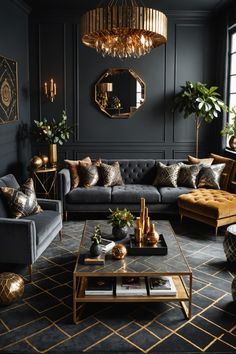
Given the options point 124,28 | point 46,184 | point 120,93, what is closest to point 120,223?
point 124,28

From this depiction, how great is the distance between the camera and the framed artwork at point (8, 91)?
17.8 feet

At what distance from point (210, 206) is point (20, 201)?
7.27 feet

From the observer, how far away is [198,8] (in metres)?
6.54

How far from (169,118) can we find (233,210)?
96.9 inches

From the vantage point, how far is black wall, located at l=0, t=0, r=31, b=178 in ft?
18.4

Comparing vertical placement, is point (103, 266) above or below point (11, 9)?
below

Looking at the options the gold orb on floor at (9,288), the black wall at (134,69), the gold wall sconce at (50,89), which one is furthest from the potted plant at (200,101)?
the gold orb on floor at (9,288)

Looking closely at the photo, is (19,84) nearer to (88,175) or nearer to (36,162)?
(36,162)

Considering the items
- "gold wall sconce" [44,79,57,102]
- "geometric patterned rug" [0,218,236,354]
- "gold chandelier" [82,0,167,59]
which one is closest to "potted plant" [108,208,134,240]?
"geometric patterned rug" [0,218,236,354]

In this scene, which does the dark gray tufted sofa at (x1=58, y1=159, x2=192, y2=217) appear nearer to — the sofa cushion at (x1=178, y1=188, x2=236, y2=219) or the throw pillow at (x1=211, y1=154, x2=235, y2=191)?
the sofa cushion at (x1=178, y1=188, x2=236, y2=219)

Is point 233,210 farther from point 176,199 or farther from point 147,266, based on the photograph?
point 147,266

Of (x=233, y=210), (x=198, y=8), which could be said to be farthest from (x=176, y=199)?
(x=198, y=8)

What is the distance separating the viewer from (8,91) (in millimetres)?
5684

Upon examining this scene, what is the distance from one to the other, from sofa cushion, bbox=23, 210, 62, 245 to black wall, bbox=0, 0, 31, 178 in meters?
1.44
